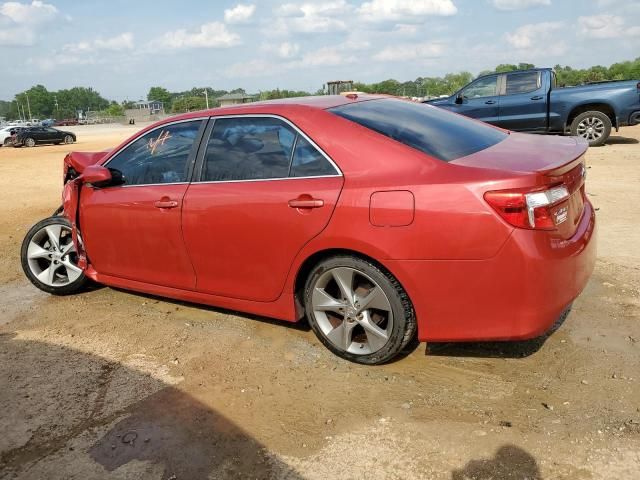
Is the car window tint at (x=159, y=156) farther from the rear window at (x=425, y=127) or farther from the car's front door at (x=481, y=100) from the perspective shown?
the car's front door at (x=481, y=100)

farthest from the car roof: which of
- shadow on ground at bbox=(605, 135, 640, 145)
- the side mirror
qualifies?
shadow on ground at bbox=(605, 135, 640, 145)

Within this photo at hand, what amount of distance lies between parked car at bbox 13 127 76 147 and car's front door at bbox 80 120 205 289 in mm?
29111

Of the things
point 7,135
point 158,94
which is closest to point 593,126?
point 7,135

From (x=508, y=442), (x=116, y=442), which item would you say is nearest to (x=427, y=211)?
(x=508, y=442)

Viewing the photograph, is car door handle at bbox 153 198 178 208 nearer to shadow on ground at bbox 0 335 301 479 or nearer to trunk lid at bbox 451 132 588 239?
shadow on ground at bbox 0 335 301 479

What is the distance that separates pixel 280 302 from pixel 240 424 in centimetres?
89

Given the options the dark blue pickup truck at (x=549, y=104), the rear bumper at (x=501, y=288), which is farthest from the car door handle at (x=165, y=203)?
the dark blue pickup truck at (x=549, y=104)

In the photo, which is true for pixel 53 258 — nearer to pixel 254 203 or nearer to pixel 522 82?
pixel 254 203

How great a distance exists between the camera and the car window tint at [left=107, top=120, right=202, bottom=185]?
13.0 feet

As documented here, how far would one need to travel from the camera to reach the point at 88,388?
3.36 m

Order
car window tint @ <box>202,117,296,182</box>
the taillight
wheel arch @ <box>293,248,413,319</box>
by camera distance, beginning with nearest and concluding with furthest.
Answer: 1. the taillight
2. wheel arch @ <box>293,248,413,319</box>
3. car window tint @ <box>202,117,296,182</box>

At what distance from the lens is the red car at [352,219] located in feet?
9.22

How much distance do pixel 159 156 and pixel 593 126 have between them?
11.5m

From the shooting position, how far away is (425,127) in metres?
3.50
